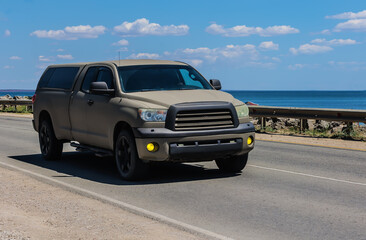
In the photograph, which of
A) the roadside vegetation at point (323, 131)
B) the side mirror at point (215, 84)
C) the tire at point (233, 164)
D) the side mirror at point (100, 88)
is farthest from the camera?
the roadside vegetation at point (323, 131)

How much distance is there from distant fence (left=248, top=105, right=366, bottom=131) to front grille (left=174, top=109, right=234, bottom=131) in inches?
347

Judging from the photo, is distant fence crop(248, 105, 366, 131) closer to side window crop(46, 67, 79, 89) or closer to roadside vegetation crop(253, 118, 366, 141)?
roadside vegetation crop(253, 118, 366, 141)

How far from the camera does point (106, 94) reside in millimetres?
10500

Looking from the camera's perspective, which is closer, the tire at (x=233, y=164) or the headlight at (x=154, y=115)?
the headlight at (x=154, y=115)

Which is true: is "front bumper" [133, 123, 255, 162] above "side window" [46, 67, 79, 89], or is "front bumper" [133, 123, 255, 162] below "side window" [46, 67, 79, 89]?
below

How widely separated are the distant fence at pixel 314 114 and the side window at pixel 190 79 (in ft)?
25.8

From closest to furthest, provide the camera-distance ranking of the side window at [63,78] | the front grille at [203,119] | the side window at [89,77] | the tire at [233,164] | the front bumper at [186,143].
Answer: the front bumper at [186,143] < the front grille at [203,119] < the tire at [233,164] < the side window at [89,77] < the side window at [63,78]

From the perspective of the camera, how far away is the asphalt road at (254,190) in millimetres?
6895

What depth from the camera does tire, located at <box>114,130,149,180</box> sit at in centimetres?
964

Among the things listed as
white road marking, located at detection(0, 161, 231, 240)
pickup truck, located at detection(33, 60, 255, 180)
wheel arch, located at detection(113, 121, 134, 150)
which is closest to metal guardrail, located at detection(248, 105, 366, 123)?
pickup truck, located at detection(33, 60, 255, 180)

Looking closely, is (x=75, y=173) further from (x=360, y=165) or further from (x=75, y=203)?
(x=360, y=165)

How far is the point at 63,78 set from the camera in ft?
40.6

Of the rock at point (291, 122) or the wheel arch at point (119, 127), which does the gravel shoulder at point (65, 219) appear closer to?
the wheel arch at point (119, 127)

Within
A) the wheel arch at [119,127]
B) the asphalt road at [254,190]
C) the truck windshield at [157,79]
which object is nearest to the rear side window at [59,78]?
the asphalt road at [254,190]
